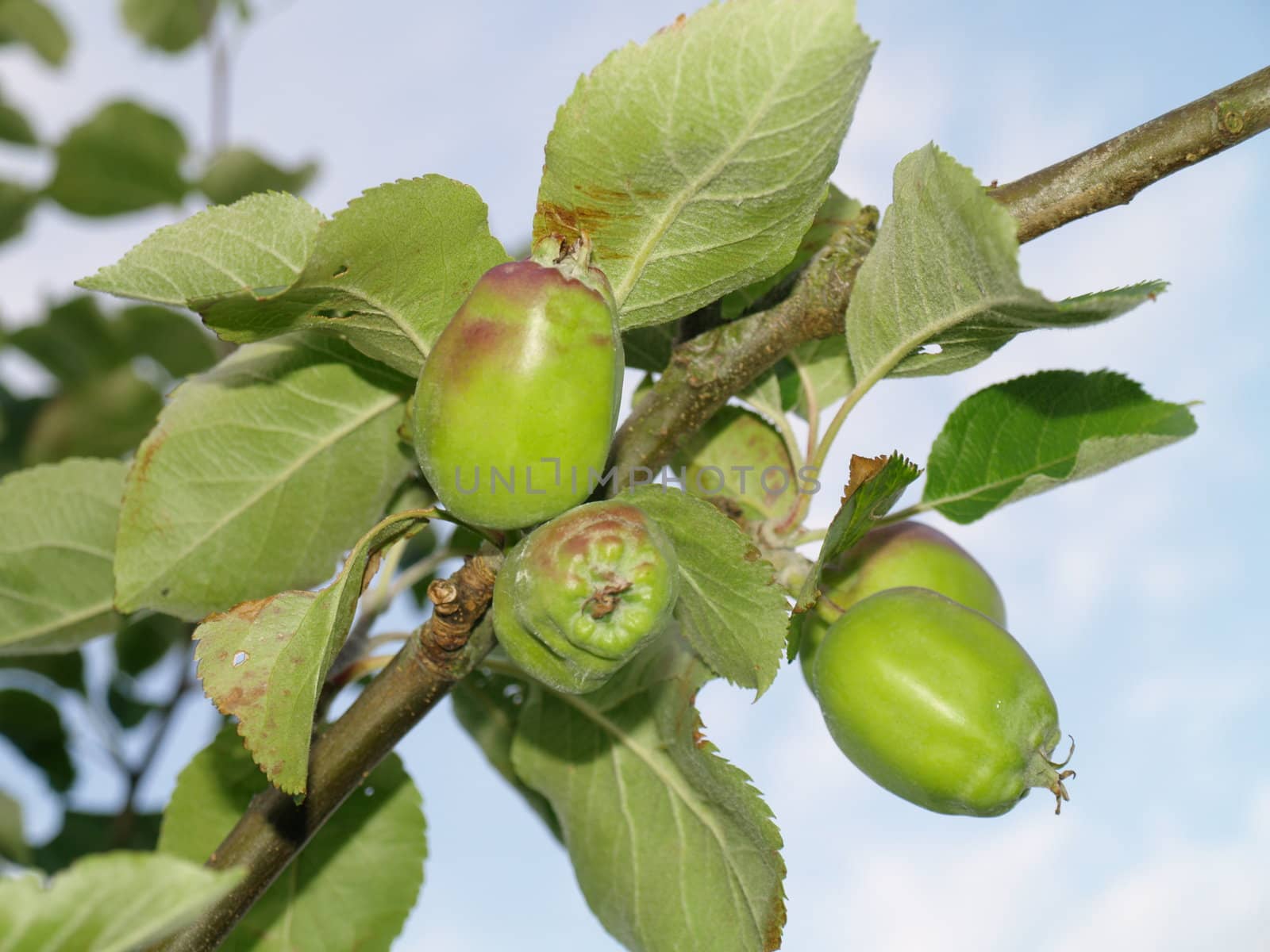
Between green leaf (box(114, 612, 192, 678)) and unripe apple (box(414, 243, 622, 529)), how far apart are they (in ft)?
6.97

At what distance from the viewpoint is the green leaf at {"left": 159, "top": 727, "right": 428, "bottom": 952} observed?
1.34 meters

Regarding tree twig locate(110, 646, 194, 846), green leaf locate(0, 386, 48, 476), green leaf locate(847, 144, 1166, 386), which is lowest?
tree twig locate(110, 646, 194, 846)

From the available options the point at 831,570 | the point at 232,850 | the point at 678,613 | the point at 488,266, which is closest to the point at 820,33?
the point at 488,266

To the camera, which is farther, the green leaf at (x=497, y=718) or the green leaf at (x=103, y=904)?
the green leaf at (x=497, y=718)

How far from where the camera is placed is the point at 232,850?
3.47 ft

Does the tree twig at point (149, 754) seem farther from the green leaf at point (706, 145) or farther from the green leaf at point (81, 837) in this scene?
the green leaf at point (706, 145)

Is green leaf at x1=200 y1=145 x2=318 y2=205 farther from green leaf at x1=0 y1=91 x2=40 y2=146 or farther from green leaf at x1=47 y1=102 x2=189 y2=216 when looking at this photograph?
green leaf at x1=0 y1=91 x2=40 y2=146

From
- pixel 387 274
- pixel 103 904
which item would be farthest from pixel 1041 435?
pixel 103 904

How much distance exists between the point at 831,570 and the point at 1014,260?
0.51m

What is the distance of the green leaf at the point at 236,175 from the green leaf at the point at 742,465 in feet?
5.42

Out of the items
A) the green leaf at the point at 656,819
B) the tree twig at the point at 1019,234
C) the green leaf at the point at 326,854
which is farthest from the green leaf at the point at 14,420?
the tree twig at the point at 1019,234

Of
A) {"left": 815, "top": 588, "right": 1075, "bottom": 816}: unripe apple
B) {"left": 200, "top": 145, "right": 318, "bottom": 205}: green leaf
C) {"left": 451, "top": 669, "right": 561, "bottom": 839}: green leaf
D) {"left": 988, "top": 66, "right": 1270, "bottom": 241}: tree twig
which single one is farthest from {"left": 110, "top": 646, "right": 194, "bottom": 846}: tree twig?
{"left": 988, "top": 66, "right": 1270, "bottom": 241}: tree twig

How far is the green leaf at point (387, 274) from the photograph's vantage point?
87cm

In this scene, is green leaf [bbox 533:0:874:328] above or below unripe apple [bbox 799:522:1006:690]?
above
